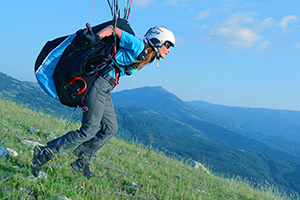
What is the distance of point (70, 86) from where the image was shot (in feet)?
8.79

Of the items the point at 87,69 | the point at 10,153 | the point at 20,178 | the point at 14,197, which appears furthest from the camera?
the point at 10,153

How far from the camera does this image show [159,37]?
3.11m

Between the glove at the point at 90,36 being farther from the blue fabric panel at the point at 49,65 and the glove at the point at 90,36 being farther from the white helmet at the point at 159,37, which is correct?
the white helmet at the point at 159,37

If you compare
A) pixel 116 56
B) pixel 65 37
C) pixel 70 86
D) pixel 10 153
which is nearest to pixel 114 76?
pixel 116 56

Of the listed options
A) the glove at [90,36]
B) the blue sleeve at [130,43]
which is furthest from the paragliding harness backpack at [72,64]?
the glove at [90,36]

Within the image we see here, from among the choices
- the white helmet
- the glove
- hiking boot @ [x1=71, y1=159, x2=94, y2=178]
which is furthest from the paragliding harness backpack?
hiking boot @ [x1=71, y1=159, x2=94, y2=178]

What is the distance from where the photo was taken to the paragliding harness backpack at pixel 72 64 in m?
2.63

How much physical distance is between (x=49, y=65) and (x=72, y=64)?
0.98 ft

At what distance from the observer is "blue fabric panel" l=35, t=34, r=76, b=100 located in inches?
103

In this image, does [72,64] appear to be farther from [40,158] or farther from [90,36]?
[40,158]

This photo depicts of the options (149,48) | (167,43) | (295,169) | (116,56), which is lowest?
(295,169)

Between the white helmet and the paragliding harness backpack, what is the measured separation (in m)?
0.57

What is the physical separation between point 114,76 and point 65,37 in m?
0.84

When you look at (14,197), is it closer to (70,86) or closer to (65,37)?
(70,86)
